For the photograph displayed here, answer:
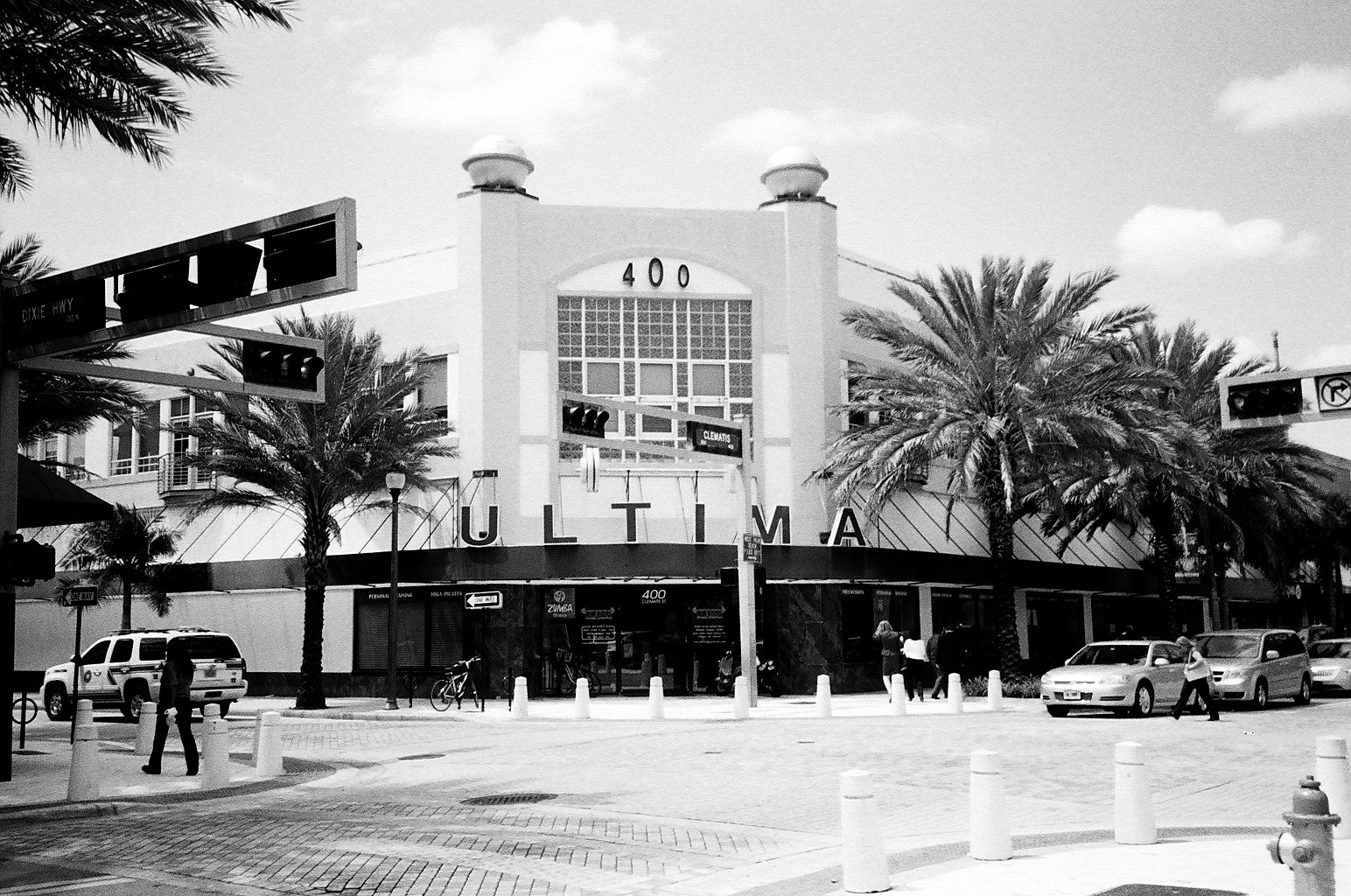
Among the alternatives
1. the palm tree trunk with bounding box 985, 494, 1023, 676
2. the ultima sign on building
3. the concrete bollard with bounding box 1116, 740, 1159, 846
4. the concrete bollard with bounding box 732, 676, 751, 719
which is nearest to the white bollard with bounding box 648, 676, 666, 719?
the concrete bollard with bounding box 732, 676, 751, 719

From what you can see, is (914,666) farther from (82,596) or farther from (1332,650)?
(82,596)

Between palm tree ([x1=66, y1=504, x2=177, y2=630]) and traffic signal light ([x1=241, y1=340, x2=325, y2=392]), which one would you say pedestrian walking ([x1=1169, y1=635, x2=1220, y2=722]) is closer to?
traffic signal light ([x1=241, y1=340, x2=325, y2=392])

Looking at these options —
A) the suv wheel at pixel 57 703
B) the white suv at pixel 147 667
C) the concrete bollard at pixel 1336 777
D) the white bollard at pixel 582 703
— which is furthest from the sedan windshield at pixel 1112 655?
the suv wheel at pixel 57 703

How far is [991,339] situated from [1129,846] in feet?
73.8

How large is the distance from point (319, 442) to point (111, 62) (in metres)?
16.6

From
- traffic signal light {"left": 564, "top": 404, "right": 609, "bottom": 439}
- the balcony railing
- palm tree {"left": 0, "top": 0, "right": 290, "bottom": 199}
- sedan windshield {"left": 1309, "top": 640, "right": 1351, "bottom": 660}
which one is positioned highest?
palm tree {"left": 0, "top": 0, "right": 290, "bottom": 199}

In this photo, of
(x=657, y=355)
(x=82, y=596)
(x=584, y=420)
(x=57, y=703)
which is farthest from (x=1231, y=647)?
(x=57, y=703)

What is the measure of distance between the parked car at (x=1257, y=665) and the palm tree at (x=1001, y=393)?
4.99 meters

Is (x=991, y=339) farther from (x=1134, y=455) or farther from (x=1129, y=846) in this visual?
(x=1129, y=846)

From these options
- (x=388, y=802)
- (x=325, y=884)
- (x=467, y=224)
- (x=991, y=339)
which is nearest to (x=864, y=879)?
(x=325, y=884)

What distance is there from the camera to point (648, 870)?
383 inches

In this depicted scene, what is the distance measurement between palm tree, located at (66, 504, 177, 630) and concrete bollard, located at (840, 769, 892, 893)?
33.8 m

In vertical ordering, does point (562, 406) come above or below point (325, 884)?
above

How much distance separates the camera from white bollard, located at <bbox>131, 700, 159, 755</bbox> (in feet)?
60.0
